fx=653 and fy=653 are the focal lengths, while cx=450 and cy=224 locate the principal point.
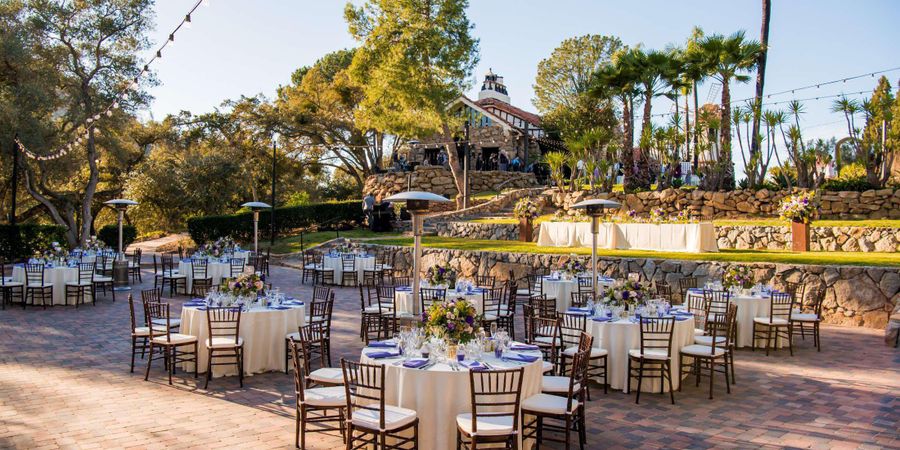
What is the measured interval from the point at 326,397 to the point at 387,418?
928mm

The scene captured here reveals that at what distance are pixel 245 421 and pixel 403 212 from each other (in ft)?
84.6

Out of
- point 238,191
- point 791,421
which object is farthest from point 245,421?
point 238,191

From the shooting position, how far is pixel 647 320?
8180 millimetres

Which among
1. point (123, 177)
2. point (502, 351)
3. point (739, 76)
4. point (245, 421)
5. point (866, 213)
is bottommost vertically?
point (245, 421)

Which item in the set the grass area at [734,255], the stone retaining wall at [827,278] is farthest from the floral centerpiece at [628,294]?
the grass area at [734,255]

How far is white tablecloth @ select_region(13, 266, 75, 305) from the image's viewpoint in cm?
1459

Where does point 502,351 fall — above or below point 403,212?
below

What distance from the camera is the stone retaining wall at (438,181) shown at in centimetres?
3716

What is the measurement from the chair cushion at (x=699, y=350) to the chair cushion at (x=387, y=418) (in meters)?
4.21

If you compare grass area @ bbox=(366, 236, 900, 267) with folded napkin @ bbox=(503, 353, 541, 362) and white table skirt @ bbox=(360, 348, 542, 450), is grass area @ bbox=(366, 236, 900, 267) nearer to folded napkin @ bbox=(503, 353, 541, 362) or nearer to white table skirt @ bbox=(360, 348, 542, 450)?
→ folded napkin @ bbox=(503, 353, 541, 362)

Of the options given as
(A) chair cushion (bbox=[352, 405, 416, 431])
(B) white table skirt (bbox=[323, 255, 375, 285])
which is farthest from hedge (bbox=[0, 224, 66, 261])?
(A) chair cushion (bbox=[352, 405, 416, 431])

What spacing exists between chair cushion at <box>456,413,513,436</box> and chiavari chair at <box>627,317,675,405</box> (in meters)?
2.89

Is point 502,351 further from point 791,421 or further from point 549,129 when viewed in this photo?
point 549,129

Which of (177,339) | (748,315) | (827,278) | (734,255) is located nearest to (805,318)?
(748,315)
